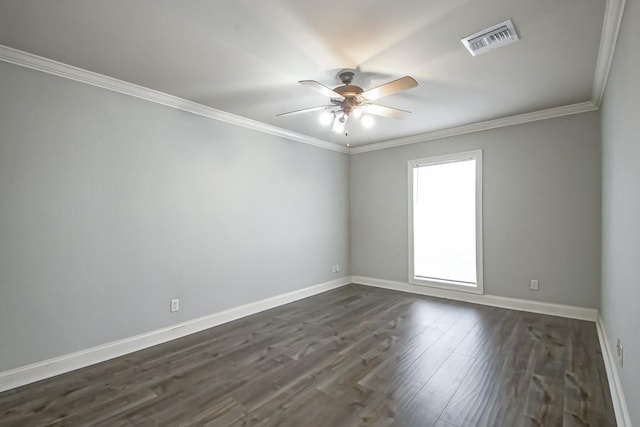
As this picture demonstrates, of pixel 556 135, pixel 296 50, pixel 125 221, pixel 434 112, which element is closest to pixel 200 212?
pixel 125 221

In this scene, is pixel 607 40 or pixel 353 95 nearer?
pixel 607 40

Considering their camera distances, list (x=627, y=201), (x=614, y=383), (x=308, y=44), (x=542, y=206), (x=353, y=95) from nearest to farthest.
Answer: (x=627, y=201)
(x=614, y=383)
(x=308, y=44)
(x=353, y=95)
(x=542, y=206)

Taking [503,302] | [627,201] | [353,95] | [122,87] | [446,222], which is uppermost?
[122,87]

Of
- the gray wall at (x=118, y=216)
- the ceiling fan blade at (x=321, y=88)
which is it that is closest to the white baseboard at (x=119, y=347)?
the gray wall at (x=118, y=216)

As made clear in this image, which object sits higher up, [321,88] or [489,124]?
[489,124]

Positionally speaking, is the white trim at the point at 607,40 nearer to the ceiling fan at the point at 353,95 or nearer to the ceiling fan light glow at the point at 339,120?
the ceiling fan at the point at 353,95

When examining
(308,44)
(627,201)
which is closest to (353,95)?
(308,44)

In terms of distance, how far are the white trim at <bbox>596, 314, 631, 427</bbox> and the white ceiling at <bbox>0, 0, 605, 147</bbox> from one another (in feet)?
7.89

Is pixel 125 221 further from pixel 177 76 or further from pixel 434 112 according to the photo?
pixel 434 112

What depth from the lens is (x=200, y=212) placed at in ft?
11.7

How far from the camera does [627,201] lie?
1.86m

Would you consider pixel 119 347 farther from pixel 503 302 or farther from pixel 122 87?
pixel 503 302

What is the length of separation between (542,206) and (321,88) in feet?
10.9

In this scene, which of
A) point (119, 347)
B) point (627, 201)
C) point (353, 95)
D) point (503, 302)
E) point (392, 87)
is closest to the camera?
point (627, 201)
